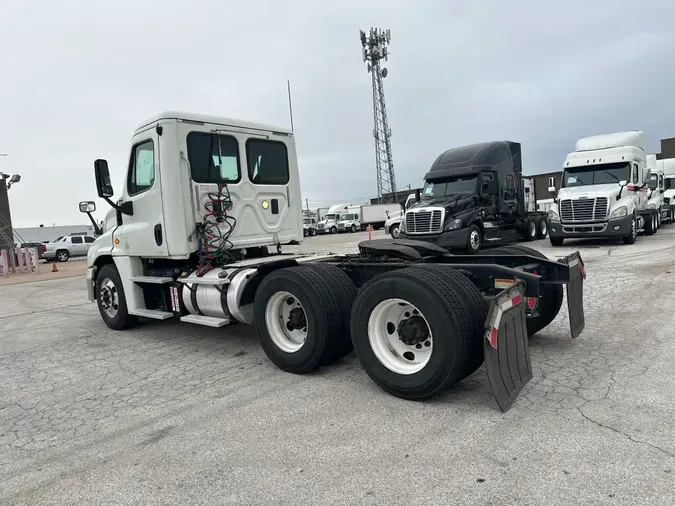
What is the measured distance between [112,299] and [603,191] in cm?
1439

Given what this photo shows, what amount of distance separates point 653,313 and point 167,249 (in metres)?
6.15

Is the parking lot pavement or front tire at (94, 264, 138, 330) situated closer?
the parking lot pavement

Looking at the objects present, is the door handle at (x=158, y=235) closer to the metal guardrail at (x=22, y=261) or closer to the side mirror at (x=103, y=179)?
the side mirror at (x=103, y=179)

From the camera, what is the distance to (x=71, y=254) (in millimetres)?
30031

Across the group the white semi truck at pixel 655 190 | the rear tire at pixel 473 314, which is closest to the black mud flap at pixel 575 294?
the rear tire at pixel 473 314

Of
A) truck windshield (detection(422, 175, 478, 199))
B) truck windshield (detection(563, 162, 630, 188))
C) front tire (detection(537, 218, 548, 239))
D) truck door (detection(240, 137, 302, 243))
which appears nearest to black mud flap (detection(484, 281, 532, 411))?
truck door (detection(240, 137, 302, 243))

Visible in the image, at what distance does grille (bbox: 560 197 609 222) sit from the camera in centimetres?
1484

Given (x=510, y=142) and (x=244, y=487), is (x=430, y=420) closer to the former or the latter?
(x=244, y=487)

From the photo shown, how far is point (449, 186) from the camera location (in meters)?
15.7

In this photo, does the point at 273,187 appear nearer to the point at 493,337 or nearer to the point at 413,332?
the point at 413,332

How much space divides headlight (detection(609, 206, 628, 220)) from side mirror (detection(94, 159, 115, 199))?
1408 centimetres

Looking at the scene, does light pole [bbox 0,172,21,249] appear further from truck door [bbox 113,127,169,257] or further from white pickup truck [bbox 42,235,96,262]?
truck door [bbox 113,127,169,257]

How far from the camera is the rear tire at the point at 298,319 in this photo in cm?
436

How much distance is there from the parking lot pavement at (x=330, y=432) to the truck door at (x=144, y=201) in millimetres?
1388
